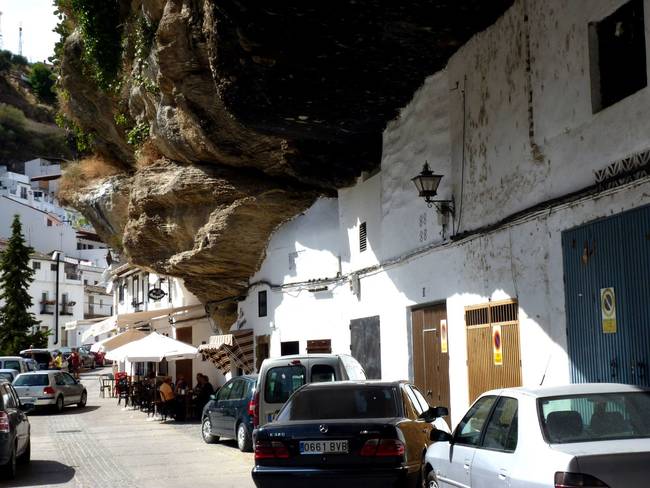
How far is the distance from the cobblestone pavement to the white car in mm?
5590

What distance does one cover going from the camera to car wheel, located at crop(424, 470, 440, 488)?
8.21 m

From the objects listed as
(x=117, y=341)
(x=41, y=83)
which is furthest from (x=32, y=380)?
(x=41, y=83)

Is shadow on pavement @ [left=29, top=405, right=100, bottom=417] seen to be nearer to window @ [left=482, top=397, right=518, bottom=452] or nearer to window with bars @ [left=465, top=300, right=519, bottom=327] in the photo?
window with bars @ [left=465, top=300, right=519, bottom=327]

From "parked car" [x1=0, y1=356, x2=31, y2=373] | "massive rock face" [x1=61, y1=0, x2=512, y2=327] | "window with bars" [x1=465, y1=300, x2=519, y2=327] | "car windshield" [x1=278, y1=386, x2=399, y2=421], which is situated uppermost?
"massive rock face" [x1=61, y1=0, x2=512, y2=327]

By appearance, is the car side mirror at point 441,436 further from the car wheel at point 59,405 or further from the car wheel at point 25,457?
the car wheel at point 59,405

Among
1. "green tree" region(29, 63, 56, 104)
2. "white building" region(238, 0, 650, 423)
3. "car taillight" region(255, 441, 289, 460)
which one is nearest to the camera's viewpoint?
"car taillight" region(255, 441, 289, 460)

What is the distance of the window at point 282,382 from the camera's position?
46.8ft

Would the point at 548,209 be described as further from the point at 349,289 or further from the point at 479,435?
the point at 349,289

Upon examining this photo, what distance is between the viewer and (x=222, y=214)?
22.5 metres

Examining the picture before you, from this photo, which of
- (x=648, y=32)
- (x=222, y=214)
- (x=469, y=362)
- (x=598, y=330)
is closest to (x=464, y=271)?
(x=469, y=362)

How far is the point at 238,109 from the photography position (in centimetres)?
1443

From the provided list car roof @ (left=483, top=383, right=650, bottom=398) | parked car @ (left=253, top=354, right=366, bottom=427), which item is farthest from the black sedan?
parked car @ (left=253, top=354, right=366, bottom=427)

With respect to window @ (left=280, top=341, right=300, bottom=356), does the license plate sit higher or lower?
lower

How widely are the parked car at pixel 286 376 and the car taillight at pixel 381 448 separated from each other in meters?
5.51
